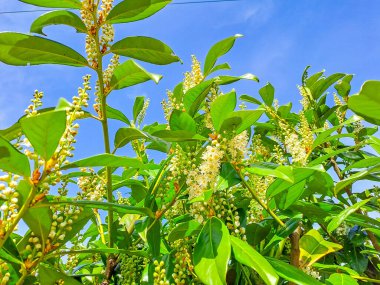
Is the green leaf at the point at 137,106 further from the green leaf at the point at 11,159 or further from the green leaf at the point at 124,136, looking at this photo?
the green leaf at the point at 11,159

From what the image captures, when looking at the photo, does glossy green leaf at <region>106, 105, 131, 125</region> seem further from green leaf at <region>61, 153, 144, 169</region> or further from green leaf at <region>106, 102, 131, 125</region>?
green leaf at <region>61, 153, 144, 169</region>

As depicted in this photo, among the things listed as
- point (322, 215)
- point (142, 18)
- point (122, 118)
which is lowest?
point (322, 215)

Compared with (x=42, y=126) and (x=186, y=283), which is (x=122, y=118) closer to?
(x=186, y=283)

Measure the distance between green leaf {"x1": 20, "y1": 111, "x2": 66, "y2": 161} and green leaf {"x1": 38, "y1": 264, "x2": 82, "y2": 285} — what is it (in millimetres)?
532

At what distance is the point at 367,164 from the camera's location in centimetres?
194

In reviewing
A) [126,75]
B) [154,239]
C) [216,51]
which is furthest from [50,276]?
[216,51]

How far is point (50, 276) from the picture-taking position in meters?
1.51

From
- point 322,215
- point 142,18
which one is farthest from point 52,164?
point 322,215

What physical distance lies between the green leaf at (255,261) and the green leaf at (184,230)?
0.25 m

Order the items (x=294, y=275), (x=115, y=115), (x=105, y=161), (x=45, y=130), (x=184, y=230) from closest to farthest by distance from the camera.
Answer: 1. (x=45, y=130)
2. (x=105, y=161)
3. (x=294, y=275)
4. (x=184, y=230)
5. (x=115, y=115)

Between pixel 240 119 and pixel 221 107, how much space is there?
0.08m

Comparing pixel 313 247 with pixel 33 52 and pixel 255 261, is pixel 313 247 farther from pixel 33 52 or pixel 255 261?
pixel 33 52

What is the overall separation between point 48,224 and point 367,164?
4.46 feet

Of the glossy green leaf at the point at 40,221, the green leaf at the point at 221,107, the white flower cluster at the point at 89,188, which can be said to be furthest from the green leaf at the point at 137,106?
the glossy green leaf at the point at 40,221
